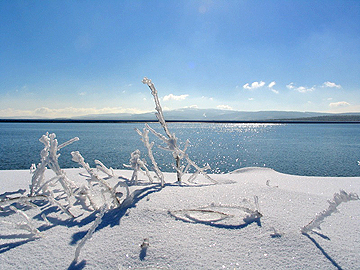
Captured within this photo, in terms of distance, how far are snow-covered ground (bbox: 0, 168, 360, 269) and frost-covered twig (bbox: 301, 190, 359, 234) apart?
7 centimetres

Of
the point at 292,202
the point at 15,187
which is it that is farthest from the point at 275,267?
the point at 15,187

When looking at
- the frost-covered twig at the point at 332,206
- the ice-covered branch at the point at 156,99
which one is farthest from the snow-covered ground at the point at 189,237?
the ice-covered branch at the point at 156,99

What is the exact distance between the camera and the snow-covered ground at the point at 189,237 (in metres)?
1.51

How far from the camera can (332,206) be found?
1.64m

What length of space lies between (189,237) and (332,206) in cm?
110

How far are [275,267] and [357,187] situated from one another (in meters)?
3.51

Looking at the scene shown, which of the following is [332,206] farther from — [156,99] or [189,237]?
[156,99]

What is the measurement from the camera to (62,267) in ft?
4.86

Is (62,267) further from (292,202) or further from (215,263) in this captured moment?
(292,202)

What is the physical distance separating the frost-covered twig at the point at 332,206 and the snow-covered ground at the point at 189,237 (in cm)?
7

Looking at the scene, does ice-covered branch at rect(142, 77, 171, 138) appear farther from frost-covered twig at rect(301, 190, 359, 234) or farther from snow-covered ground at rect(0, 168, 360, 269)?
frost-covered twig at rect(301, 190, 359, 234)

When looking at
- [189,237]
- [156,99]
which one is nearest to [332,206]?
[189,237]

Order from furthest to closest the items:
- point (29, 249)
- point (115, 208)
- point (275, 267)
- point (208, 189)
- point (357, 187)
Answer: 1. point (357, 187)
2. point (208, 189)
3. point (115, 208)
4. point (29, 249)
5. point (275, 267)

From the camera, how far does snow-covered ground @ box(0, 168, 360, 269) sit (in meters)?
1.51
